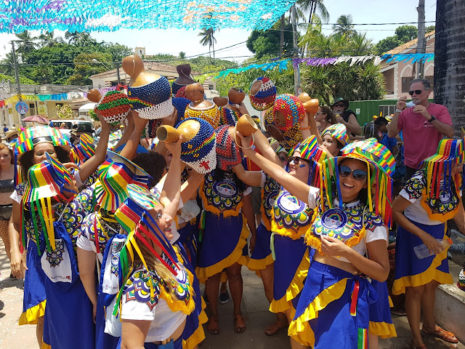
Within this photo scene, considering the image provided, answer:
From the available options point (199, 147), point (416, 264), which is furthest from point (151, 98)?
point (416, 264)

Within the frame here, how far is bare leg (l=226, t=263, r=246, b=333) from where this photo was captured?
329 cm

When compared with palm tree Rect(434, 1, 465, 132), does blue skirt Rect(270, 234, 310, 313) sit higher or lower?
lower

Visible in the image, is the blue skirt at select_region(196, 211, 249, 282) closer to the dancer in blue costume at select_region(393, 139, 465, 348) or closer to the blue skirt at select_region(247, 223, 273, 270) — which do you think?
the blue skirt at select_region(247, 223, 273, 270)

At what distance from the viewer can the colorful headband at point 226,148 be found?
7.97ft

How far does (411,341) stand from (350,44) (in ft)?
77.5

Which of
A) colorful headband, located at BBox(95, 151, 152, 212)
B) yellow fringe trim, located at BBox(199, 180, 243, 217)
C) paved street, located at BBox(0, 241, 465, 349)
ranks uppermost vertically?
colorful headband, located at BBox(95, 151, 152, 212)

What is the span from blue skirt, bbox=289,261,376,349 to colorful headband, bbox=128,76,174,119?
4.54ft

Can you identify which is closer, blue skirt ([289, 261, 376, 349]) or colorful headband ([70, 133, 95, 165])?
blue skirt ([289, 261, 376, 349])

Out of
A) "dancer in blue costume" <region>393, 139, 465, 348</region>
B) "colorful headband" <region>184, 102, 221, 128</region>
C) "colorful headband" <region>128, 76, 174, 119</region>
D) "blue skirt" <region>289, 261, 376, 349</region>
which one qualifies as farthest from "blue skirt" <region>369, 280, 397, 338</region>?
"colorful headband" <region>128, 76, 174, 119</region>

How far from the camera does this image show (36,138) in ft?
8.49

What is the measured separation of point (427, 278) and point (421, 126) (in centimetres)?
207

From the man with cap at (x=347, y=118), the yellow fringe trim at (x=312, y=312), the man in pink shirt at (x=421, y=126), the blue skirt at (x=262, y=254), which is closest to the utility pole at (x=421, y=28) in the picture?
the man with cap at (x=347, y=118)

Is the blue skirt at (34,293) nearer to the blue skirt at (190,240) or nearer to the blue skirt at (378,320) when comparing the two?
the blue skirt at (190,240)

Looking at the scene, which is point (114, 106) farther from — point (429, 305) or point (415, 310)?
point (429, 305)
